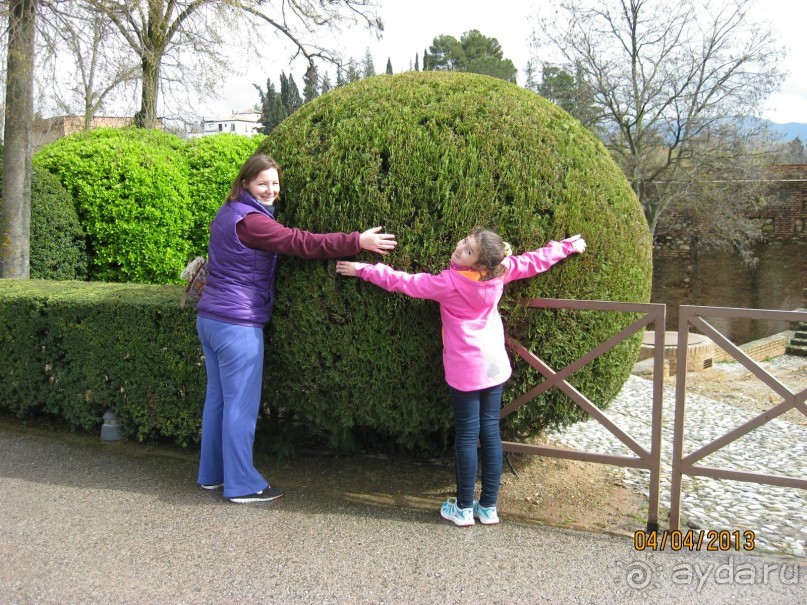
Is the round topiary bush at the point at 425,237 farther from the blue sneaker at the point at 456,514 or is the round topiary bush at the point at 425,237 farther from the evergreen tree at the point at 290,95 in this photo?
the evergreen tree at the point at 290,95

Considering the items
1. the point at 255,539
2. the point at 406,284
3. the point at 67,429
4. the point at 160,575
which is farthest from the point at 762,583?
the point at 67,429

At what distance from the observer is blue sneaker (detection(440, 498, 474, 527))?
12.6ft

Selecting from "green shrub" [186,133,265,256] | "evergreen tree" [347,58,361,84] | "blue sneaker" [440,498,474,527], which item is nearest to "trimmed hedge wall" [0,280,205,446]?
"blue sneaker" [440,498,474,527]

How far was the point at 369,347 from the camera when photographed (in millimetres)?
3986

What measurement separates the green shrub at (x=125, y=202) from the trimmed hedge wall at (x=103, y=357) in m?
3.57

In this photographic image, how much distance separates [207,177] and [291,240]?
736 centimetres

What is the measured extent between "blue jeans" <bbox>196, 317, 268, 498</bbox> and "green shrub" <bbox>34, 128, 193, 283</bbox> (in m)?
5.86

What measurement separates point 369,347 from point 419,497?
1042mm

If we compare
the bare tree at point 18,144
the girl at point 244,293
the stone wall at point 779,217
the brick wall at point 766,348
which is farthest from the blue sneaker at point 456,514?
the stone wall at point 779,217

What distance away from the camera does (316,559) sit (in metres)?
3.48

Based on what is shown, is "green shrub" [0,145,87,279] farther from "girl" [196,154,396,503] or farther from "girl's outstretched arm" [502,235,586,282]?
"girl's outstretched arm" [502,235,586,282]

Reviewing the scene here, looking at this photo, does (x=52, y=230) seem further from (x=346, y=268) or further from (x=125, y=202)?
(x=346, y=268)

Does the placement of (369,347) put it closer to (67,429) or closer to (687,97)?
(67,429)

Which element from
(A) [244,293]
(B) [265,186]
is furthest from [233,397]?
(B) [265,186]
